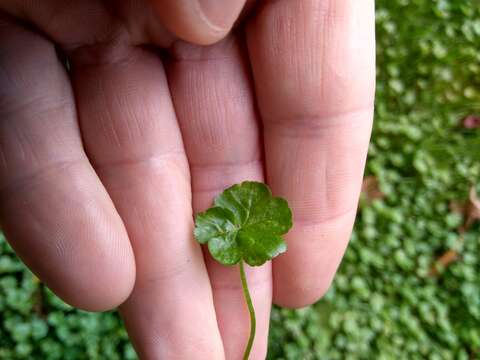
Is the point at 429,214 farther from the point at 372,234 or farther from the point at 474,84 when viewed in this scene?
the point at 474,84

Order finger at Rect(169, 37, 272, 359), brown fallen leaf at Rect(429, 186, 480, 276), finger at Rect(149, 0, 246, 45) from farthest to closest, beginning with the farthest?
brown fallen leaf at Rect(429, 186, 480, 276)
finger at Rect(169, 37, 272, 359)
finger at Rect(149, 0, 246, 45)

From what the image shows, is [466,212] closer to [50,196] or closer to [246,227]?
[246,227]

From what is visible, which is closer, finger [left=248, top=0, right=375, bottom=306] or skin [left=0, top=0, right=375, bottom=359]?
skin [left=0, top=0, right=375, bottom=359]

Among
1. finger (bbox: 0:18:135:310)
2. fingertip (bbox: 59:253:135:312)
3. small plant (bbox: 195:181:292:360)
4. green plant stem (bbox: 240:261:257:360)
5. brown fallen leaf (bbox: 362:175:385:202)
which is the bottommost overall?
brown fallen leaf (bbox: 362:175:385:202)

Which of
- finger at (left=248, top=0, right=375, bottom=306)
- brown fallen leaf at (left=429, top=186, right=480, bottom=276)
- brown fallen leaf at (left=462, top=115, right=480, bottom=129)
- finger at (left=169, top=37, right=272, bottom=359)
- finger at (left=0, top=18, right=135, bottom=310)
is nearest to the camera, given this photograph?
finger at (left=0, top=18, right=135, bottom=310)

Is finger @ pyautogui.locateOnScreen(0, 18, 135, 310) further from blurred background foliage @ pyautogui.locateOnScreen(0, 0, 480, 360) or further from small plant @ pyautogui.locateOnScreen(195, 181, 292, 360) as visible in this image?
blurred background foliage @ pyautogui.locateOnScreen(0, 0, 480, 360)

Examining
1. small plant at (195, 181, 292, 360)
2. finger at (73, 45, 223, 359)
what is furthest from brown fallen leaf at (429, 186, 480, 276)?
finger at (73, 45, 223, 359)

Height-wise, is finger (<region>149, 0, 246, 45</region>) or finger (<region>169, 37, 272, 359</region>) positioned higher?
finger (<region>149, 0, 246, 45</region>)
